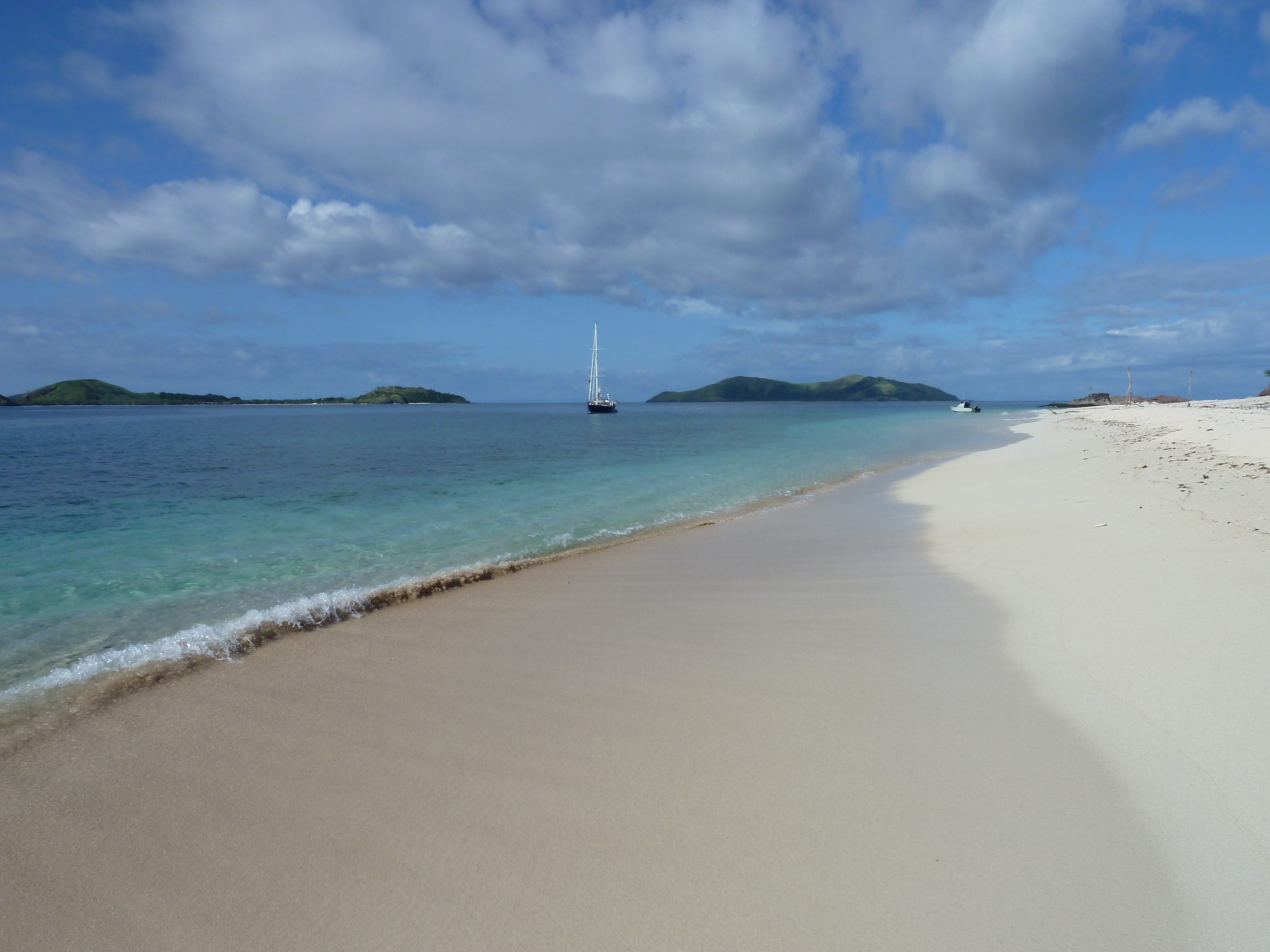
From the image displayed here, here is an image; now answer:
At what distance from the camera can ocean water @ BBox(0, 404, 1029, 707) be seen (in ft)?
22.8

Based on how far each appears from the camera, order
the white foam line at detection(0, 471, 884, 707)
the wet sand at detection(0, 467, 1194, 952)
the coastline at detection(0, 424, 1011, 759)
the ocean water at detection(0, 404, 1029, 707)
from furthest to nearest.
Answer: the ocean water at detection(0, 404, 1029, 707)
the white foam line at detection(0, 471, 884, 707)
the coastline at detection(0, 424, 1011, 759)
the wet sand at detection(0, 467, 1194, 952)

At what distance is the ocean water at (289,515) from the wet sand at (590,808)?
217cm

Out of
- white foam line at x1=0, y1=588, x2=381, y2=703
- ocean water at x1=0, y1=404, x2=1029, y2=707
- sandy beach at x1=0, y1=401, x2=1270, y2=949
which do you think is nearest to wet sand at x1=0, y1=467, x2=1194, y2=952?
sandy beach at x1=0, y1=401, x2=1270, y2=949

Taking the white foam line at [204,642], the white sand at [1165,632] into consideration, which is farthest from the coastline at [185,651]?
the white sand at [1165,632]

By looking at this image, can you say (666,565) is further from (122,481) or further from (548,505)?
(122,481)

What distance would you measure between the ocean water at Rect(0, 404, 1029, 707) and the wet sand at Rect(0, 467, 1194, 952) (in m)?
2.17

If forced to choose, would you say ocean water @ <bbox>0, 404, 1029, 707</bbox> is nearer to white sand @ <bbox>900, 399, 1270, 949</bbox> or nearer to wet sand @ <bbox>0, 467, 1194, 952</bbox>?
wet sand @ <bbox>0, 467, 1194, 952</bbox>

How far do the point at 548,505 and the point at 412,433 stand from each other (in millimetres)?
43662

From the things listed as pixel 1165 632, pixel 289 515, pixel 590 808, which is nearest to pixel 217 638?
pixel 590 808

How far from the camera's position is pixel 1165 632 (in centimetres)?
514

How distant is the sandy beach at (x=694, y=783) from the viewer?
2586mm

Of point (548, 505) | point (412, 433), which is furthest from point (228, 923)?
point (412, 433)

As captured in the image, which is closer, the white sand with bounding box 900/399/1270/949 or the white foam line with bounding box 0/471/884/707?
the white sand with bounding box 900/399/1270/949

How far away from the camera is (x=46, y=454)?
32750mm
